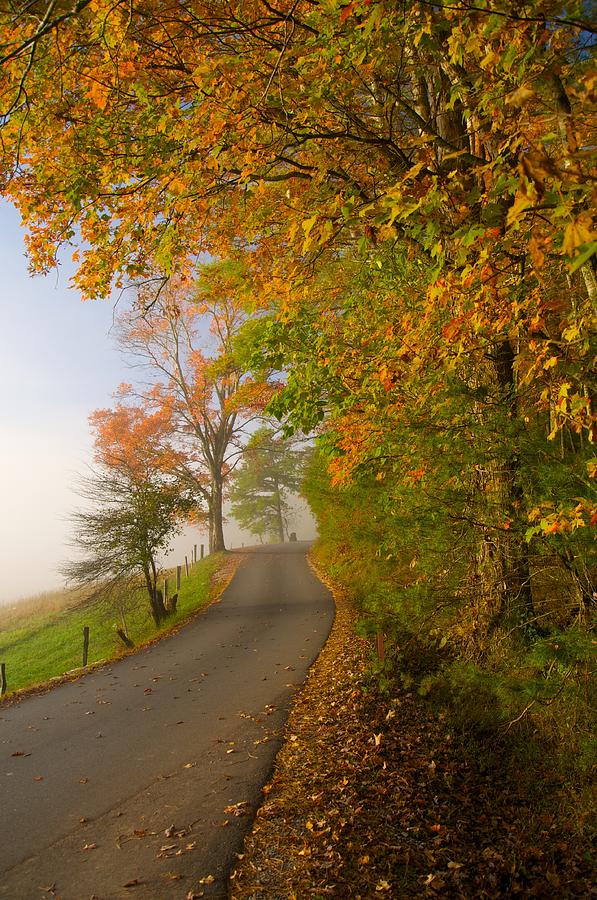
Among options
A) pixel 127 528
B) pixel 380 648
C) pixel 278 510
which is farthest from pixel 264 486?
pixel 380 648

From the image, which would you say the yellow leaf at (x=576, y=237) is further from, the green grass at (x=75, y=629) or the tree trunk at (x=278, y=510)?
the tree trunk at (x=278, y=510)

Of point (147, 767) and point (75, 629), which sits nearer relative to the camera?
point (147, 767)

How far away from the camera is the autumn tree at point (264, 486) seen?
4278cm

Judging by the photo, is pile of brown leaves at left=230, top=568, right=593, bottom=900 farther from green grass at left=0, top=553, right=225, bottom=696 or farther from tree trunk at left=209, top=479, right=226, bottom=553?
tree trunk at left=209, top=479, right=226, bottom=553

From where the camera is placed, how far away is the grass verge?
598 inches

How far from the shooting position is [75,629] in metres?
20.5

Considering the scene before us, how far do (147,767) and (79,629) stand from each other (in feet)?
53.5

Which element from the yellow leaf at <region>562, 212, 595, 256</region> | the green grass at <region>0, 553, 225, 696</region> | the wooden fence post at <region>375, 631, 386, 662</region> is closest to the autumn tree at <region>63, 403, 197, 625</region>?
the green grass at <region>0, 553, 225, 696</region>

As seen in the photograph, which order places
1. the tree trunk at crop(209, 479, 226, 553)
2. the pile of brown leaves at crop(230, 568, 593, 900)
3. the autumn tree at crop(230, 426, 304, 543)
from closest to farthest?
the pile of brown leaves at crop(230, 568, 593, 900)
the tree trunk at crop(209, 479, 226, 553)
the autumn tree at crop(230, 426, 304, 543)

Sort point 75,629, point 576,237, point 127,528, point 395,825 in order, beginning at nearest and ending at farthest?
point 576,237 < point 395,825 < point 127,528 < point 75,629

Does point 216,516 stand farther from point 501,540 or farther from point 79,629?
point 501,540

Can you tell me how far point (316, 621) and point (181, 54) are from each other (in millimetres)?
11448

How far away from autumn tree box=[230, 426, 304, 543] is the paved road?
30744 millimetres

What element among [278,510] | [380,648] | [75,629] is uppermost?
[278,510]
